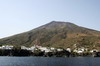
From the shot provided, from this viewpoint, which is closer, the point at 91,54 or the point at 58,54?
the point at 58,54

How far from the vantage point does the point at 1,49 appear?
168m

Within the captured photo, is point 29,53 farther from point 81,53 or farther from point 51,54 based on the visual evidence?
point 81,53

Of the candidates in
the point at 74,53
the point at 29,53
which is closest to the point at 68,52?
the point at 74,53

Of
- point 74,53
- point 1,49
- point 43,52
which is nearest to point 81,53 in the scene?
point 74,53

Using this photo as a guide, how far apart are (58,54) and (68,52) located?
1147 centimetres

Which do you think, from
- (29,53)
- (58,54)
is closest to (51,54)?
(58,54)

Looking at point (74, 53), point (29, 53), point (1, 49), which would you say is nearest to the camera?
point (1, 49)

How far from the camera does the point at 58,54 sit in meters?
184

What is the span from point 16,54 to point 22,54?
244 inches

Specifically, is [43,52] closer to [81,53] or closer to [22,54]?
[22,54]

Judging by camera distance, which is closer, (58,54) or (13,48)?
(13,48)

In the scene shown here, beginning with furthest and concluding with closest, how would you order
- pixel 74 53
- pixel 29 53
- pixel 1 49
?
pixel 74 53, pixel 29 53, pixel 1 49

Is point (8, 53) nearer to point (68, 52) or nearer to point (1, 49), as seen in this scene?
point (1, 49)

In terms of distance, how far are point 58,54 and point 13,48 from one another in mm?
42747
